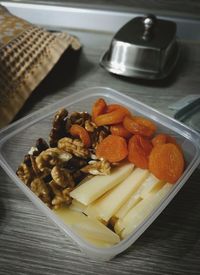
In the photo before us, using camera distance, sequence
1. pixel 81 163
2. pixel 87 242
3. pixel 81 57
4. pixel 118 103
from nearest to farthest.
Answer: pixel 87 242 < pixel 81 163 < pixel 118 103 < pixel 81 57

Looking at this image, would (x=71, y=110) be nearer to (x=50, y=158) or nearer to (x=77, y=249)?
(x=50, y=158)

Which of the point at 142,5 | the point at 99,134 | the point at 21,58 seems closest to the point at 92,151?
the point at 99,134

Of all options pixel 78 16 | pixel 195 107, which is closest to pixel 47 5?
pixel 78 16

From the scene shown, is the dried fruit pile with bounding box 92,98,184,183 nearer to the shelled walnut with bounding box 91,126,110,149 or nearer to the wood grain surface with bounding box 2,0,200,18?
the shelled walnut with bounding box 91,126,110,149

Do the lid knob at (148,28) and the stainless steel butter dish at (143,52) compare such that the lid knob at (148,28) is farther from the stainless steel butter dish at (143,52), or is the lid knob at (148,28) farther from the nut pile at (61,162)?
the nut pile at (61,162)

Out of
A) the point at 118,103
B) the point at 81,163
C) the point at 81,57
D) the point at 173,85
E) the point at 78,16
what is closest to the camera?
the point at 81,163

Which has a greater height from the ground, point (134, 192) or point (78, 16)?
point (78, 16)

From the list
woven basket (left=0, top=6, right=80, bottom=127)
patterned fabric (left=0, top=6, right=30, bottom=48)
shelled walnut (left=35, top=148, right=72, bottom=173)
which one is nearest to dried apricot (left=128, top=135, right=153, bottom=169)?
shelled walnut (left=35, top=148, right=72, bottom=173)

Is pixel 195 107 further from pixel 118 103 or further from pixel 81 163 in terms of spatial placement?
pixel 81 163
